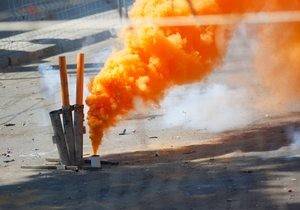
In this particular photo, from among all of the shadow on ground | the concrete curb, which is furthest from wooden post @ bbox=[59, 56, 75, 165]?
the concrete curb

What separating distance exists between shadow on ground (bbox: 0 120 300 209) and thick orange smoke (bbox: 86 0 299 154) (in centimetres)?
65

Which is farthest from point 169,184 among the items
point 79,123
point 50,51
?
point 50,51

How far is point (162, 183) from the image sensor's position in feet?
24.7

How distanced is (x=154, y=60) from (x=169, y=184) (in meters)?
2.02

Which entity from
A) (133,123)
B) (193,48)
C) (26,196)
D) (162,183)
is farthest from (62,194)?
(133,123)

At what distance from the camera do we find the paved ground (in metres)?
7.01

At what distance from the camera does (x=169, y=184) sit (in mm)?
7480

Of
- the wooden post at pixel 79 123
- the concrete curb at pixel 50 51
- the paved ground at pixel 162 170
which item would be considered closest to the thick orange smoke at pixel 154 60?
the wooden post at pixel 79 123

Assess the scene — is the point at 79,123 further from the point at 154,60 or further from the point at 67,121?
the point at 154,60

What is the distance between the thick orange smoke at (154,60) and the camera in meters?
8.73

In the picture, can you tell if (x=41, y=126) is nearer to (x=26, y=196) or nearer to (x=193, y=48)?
(x=193, y=48)

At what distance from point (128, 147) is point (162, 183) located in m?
1.94

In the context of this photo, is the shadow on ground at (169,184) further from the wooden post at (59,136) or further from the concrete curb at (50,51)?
the concrete curb at (50,51)

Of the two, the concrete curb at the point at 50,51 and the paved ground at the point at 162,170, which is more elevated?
the concrete curb at the point at 50,51
